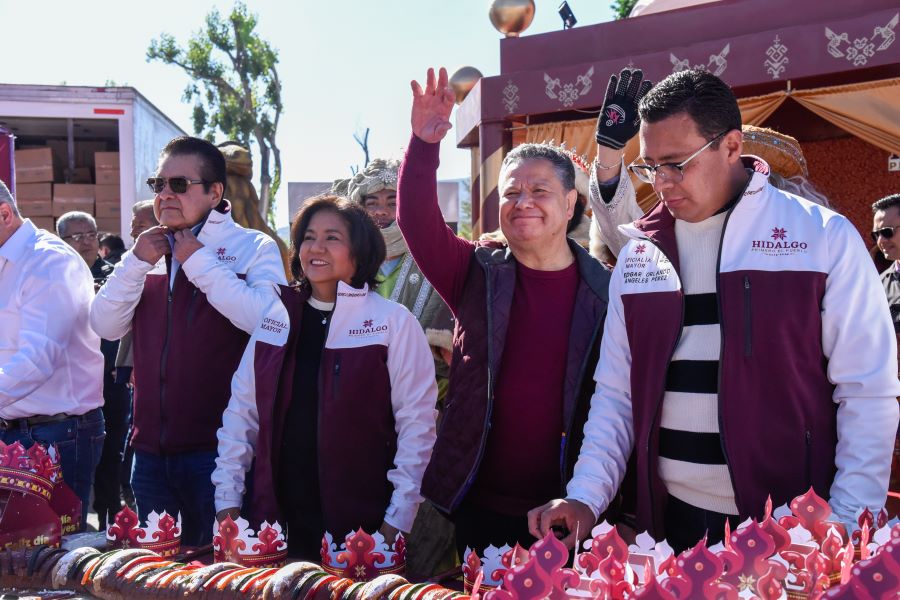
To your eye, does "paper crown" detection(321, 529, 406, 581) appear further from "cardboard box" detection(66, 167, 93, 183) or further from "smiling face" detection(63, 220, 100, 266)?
"cardboard box" detection(66, 167, 93, 183)

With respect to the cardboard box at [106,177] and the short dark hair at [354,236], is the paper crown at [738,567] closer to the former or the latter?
the short dark hair at [354,236]

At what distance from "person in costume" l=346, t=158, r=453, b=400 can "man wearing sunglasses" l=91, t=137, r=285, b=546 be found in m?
0.57

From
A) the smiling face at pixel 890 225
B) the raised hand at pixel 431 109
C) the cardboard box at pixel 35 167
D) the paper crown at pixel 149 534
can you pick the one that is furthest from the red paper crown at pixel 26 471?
the cardboard box at pixel 35 167

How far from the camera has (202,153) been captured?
3002mm

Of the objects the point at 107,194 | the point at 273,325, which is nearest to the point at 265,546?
the point at 273,325

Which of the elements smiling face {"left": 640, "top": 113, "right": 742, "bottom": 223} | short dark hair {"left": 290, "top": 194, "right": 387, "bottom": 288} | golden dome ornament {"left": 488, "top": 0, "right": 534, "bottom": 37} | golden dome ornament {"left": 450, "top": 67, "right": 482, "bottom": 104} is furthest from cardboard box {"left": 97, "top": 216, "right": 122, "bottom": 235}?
smiling face {"left": 640, "top": 113, "right": 742, "bottom": 223}

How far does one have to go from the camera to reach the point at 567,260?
2.38 m

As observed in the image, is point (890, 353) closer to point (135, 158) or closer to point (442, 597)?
point (442, 597)

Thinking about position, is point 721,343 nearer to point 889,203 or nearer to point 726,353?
point 726,353

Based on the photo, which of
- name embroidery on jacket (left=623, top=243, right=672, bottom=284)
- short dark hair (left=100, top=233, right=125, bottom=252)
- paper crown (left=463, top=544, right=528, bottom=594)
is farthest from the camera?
short dark hair (left=100, top=233, right=125, bottom=252)

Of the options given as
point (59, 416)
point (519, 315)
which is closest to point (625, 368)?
point (519, 315)

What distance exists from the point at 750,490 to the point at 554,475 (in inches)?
22.8

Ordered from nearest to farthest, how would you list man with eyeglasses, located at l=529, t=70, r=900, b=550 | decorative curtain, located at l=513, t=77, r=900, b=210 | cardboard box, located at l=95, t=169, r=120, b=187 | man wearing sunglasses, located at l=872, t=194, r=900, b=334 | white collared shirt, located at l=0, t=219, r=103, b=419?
man with eyeglasses, located at l=529, t=70, r=900, b=550, white collared shirt, located at l=0, t=219, r=103, b=419, man wearing sunglasses, located at l=872, t=194, r=900, b=334, decorative curtain, located at l=513, t=77, r=900, b=210, cardboard box, located at l=95, t=169, r=120, b=187

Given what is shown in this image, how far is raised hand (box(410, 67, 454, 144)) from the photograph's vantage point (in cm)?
223
